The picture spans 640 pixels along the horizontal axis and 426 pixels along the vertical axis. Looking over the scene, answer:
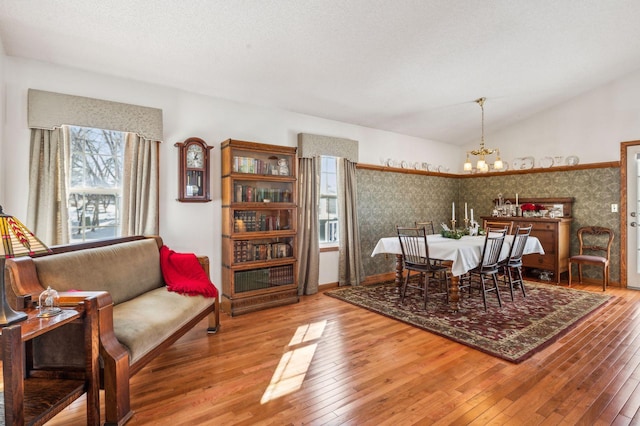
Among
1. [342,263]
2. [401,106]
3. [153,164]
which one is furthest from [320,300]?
[401,106]

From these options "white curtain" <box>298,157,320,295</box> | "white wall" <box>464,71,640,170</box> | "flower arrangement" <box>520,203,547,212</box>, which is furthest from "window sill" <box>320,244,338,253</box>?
"white wall" <box>464,71,640,170</box>

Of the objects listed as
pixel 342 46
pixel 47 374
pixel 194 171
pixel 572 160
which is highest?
pixel 342 46

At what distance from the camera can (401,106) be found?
4.93 meters

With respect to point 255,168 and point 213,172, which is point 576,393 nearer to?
point 255,168

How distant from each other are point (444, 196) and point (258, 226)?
4306mm

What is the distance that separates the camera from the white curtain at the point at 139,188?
11.4 feet

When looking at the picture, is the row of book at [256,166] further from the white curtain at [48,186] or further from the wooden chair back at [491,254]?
the wooden chair back at [491,254]

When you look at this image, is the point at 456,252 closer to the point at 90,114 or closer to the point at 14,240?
the point at 14,240

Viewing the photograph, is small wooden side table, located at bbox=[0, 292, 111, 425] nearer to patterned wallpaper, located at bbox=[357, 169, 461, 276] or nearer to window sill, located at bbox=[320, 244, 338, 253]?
window sill, located at bbox=[320, 244, 338, 253]

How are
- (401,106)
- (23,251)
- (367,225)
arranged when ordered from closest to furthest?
(23,251)
(401,106)
(367,225)

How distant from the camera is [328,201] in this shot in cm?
530

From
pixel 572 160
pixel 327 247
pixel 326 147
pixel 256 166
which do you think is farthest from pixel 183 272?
pixel 572 160

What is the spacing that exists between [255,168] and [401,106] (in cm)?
238

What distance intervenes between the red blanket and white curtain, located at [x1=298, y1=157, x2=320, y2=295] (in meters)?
1.75
